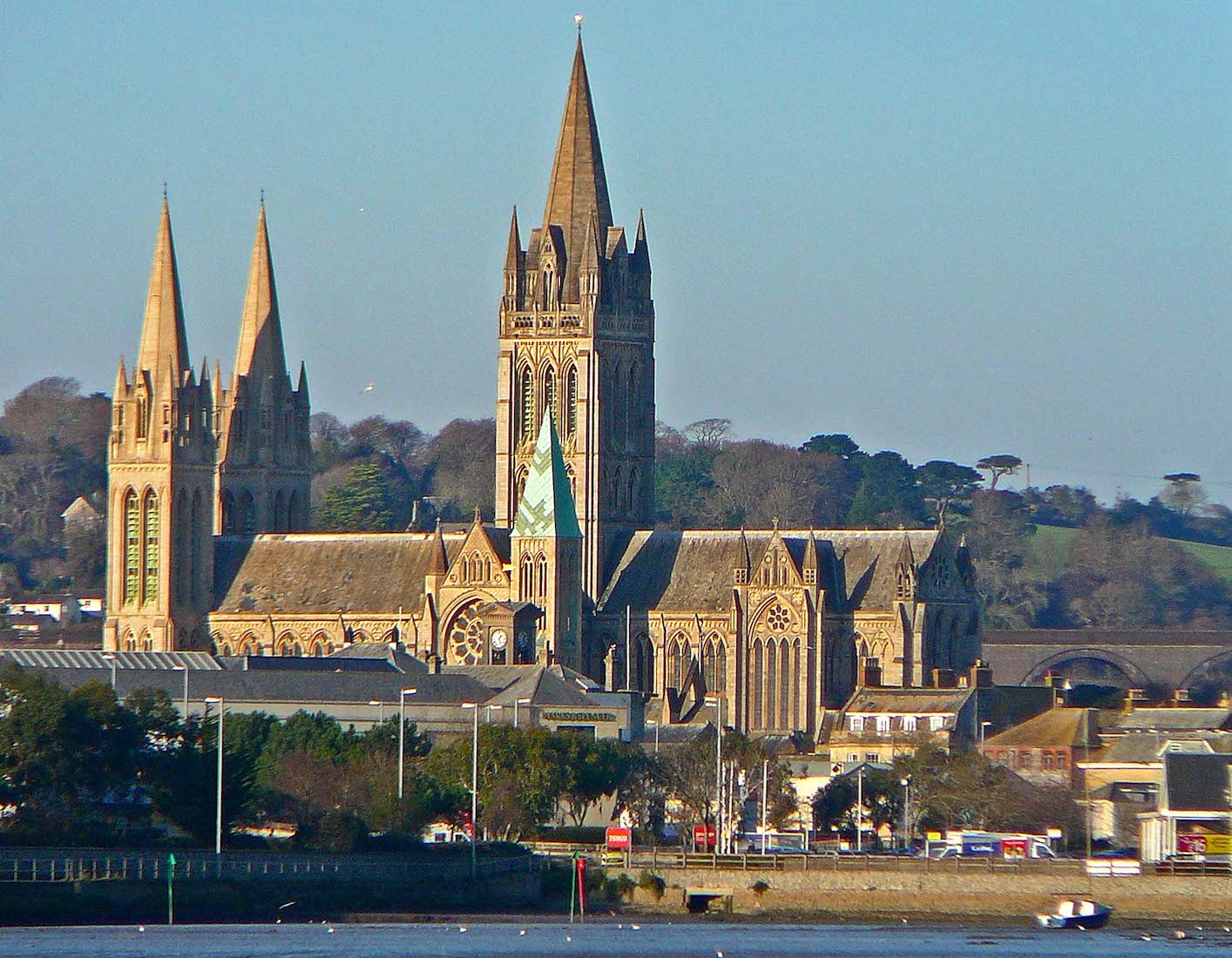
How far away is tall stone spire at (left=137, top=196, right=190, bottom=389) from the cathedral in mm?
78

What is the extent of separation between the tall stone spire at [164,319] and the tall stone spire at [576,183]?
15291 mm

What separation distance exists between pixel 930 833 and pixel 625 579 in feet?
129

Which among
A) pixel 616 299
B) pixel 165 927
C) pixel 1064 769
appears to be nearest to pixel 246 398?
pixel 616 299

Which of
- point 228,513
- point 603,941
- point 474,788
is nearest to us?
point 603,941

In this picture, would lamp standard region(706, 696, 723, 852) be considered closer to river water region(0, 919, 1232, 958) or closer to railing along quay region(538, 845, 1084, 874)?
railing along quay region(538, 845, 1084, 874)

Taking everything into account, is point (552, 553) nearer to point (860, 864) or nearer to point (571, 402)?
point (571, 402)

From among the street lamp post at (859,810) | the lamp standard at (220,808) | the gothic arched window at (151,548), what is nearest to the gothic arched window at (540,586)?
the gothic arched window at (151,548)

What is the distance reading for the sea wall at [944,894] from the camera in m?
90.8

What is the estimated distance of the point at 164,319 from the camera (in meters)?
152

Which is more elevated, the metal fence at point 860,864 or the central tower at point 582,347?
the central tower at point 582,347

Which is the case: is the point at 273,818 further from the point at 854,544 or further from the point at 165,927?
the point at 854,544

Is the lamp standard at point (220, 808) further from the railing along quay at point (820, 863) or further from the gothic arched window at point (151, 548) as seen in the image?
the gothic arched window at point (151, 548)

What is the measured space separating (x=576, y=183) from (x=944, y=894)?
61219 mm

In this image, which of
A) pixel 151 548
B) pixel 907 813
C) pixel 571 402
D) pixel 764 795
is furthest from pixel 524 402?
pixel 907 813
